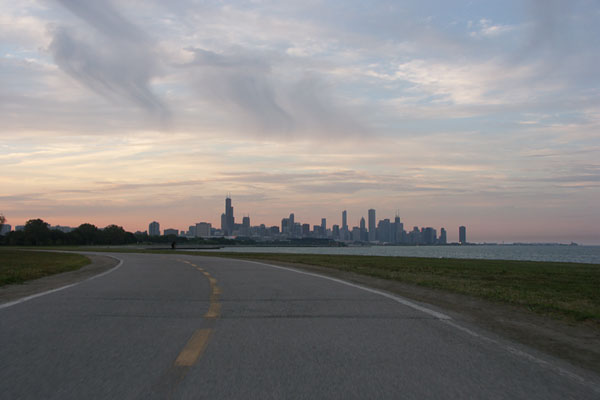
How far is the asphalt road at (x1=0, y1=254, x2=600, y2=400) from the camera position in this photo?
15.9 ft

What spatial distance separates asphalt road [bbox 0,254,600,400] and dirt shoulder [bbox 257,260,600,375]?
0.47 metres

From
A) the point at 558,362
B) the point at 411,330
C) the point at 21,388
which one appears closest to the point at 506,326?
the point at 411,330

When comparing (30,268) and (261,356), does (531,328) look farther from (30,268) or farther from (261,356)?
(30,268)

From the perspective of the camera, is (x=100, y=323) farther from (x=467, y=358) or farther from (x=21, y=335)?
(x=467, y=358)

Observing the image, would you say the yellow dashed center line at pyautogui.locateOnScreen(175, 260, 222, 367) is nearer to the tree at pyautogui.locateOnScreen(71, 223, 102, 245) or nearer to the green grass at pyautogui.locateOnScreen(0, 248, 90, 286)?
the green grass at pyautogui.locateOnScreen(0, 248, 90, 286)

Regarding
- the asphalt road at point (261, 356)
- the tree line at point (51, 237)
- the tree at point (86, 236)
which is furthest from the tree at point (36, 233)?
the asphalt road at point (261, 356)

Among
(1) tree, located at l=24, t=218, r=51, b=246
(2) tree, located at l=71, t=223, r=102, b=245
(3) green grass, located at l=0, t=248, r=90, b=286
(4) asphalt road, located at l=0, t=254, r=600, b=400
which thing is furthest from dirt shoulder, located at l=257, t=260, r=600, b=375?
(2) tree, located at l=71, t=223, r=102, b=245

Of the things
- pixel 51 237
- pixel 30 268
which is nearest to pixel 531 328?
pixel 30 268

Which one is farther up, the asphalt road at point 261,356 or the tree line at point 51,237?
the tree line at point 51,237

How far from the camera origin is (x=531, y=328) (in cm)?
876

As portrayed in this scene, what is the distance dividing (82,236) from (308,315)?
7139 inches

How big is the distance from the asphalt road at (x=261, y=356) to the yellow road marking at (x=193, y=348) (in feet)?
0.05

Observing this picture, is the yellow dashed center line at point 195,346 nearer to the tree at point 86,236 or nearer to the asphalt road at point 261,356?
the asphalt road at point 261,356

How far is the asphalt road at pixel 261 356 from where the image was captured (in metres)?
4.83
